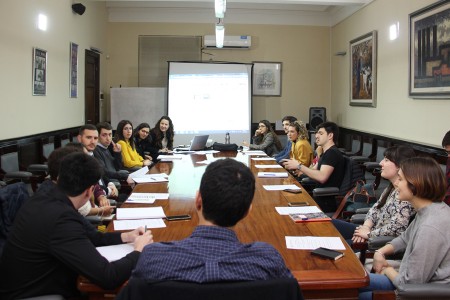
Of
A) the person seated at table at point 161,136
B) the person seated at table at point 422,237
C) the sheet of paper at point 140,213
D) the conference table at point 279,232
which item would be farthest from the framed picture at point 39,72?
the person seated at table at point 422,237

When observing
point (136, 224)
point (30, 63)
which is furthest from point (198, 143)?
point (136, 224)

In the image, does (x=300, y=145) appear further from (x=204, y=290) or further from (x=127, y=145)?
(x=204, y=290)

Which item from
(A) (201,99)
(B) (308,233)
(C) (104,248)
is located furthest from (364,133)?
(C) (104,248)

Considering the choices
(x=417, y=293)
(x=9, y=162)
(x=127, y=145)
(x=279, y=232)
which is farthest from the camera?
(x=127, y=145)

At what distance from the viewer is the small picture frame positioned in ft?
22.4

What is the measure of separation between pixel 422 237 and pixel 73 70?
6.17 metres

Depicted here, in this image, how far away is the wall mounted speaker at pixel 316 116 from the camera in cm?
854

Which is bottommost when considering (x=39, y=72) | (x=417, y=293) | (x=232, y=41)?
(x=417, y=293)

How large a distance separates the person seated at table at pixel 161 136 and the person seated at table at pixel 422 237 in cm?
452

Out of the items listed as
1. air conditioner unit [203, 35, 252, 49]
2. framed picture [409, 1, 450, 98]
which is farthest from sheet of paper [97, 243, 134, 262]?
air conditioner unit [203, 35, 252, 49]

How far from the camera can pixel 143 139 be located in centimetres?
629

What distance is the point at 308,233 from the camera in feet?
6.91

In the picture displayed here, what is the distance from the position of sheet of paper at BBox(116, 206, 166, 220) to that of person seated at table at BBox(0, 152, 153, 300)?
70 cm

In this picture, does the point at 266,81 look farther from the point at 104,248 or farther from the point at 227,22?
the point at 104,248
